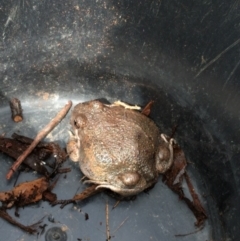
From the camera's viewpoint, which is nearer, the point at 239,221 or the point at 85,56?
the point at 239,221

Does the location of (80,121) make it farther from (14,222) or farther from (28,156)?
(14,222)

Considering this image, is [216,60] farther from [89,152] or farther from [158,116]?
[89,152]

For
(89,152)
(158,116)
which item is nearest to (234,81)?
(158,116)

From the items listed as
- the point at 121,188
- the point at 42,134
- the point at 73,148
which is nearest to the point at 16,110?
the point at 42,134

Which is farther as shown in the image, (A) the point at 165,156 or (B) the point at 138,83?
(B) the point at 138,83

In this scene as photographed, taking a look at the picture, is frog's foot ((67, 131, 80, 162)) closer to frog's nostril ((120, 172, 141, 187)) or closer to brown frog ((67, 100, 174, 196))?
brown frog ((67, 100, 174, 196))

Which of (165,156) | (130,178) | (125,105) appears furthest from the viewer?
(125,105)
